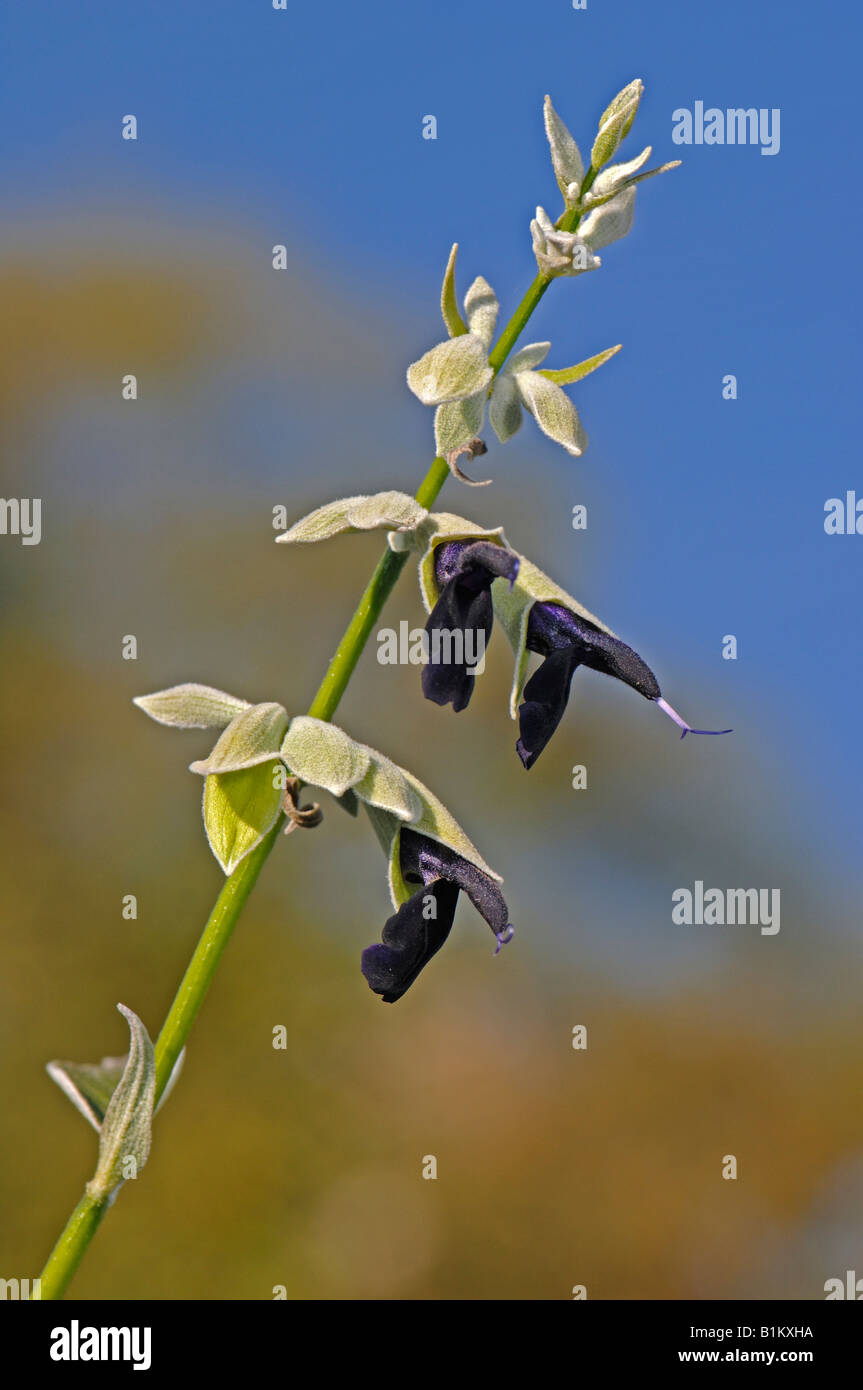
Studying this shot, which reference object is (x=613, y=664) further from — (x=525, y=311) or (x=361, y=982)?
(x=361, y=982)

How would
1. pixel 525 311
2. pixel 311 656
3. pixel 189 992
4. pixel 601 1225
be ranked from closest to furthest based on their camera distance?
1. pixel 189 992
2. pixel 525 311
3. pixel 601 1225
4. pixel 311 656

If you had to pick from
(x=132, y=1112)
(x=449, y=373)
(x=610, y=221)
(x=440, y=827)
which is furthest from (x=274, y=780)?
(x=610, y=221)

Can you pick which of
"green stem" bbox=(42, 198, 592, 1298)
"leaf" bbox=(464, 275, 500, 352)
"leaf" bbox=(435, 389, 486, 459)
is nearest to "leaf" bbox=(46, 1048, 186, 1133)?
"green stem" bbox=(42, 198, 592, 1298)

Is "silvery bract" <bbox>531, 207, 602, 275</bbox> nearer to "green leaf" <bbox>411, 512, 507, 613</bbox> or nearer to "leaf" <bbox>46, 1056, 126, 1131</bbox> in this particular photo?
"green leaf" <bbox>411, 512, 507, 613</bbox>

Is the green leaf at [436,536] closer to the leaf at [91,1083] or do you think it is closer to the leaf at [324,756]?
the leaf at [324,756]

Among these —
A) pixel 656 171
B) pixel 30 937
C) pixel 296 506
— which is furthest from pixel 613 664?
pixel 296 506

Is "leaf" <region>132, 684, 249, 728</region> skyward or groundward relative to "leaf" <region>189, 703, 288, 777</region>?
skyward

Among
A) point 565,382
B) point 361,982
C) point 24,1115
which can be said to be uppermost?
point 565,382
